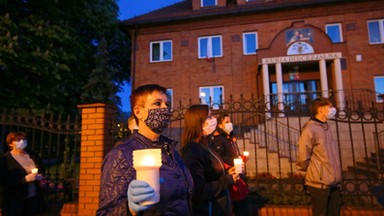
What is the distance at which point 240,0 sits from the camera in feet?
58.5

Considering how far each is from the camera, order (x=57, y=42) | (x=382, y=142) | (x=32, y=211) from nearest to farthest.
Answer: (x=32, y=211) < (x=382, y=142) < (x=57, y=42)

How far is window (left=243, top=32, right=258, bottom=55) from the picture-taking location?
1681 cm

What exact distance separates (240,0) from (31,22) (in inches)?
484

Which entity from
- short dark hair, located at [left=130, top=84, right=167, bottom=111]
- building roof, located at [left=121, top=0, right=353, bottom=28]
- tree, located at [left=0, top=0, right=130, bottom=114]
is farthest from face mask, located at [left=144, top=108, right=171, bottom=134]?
building roof, located at [left=121, top=0, right=353, bottom=28]

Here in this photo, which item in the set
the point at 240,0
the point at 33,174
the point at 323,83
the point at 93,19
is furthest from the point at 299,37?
the point at 33,174

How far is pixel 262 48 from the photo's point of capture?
1545 cm

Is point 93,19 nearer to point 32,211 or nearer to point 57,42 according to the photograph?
point 57,42

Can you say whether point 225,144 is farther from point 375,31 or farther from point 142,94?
point 375,31

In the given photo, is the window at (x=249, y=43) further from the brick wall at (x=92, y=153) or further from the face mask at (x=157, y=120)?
the face mask at (x=157, y=120)

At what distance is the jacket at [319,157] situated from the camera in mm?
3482

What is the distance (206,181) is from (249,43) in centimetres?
1544

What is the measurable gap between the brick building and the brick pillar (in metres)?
11.3

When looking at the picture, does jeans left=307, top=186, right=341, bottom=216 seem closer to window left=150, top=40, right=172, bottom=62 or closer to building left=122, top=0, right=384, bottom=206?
building left=122, top=0, right=384, bottom=206

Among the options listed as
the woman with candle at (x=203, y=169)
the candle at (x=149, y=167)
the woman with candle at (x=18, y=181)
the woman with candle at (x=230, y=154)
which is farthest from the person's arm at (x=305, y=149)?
the woman with candle at (x=18, y=181)
